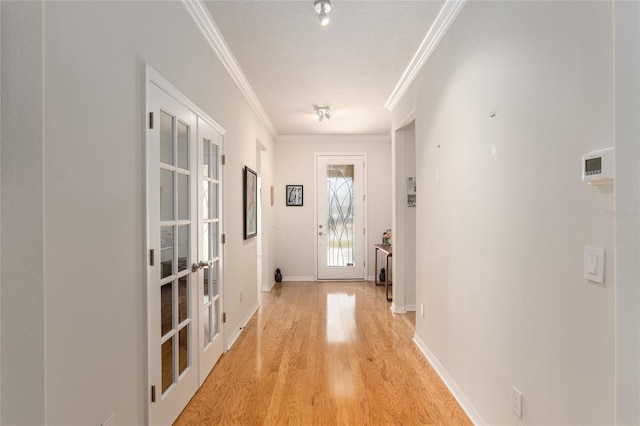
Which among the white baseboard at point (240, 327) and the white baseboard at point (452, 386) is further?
the white baseboard at point (240, 327)

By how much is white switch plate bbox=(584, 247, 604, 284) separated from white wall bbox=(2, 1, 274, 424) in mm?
1784

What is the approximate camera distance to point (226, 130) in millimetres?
3074

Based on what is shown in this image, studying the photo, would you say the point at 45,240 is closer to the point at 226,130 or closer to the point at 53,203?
the point at 53,203

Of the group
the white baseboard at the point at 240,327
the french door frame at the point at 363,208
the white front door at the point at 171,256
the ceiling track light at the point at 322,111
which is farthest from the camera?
the french door frame at the point at 363,208

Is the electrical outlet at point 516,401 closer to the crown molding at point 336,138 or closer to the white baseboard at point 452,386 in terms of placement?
the white baseboard at point 452,386

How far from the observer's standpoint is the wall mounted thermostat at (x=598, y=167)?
990 millimetres

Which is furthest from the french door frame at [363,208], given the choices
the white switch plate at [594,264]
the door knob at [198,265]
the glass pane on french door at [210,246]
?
the white switch plate at [594,264]

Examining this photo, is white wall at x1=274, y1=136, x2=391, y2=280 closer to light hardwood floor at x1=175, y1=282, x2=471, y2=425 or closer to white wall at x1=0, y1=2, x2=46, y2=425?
light hardwood floor at x1=175, y1=282, x2=471, y2=425

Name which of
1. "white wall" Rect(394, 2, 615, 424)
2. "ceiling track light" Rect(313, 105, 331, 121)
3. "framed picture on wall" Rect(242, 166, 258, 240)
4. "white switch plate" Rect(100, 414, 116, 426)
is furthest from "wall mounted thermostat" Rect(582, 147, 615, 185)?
"ceiling track light" Rect(313, 105, 331, 121)

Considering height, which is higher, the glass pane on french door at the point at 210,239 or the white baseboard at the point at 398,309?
the glass pane on french door at the point at 210,239

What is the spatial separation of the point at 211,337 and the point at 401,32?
2877mm

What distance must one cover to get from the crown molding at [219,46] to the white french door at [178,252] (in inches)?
25.2

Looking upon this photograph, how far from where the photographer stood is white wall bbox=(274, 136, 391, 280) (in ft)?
19.9

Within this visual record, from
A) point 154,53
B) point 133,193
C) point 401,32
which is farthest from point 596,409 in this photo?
point 401,32
